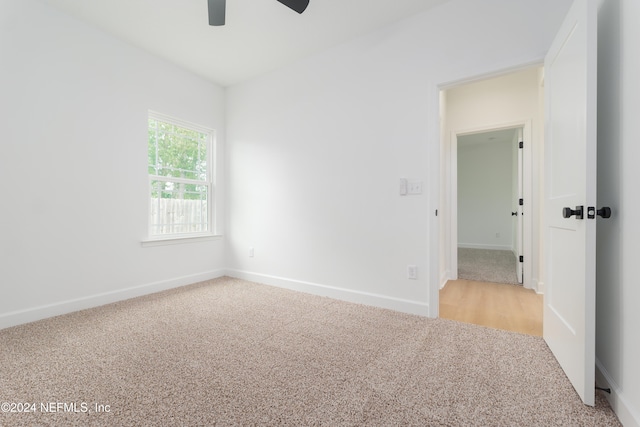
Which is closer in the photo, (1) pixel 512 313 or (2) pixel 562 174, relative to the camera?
(2) pixel 562 174

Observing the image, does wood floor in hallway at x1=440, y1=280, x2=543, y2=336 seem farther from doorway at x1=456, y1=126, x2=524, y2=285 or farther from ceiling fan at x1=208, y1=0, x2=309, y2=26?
doorway at x1=456, y1=126, x2=524, y2=285

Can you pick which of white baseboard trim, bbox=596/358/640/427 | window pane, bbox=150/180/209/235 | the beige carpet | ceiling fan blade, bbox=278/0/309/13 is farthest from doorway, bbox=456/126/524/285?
ceiling fan blade, bbox=278/0/309/13

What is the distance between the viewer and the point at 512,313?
2.54 m

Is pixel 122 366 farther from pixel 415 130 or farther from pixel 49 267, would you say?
pixel 415 130

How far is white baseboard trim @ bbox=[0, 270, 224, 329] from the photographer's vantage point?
2.22 meters

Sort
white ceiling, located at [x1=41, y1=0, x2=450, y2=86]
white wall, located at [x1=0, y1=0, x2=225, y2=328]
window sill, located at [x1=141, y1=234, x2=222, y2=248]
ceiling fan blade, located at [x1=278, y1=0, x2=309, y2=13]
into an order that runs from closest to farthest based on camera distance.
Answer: ceiling fan blade, located at [x1=278, y1=0, x2=309, y2=13] < white wall, located at [x1=0, y1=0, x2=225, y2=328] < white ceiling, located at [x1=41, y1=0, x2=450, y2=86] < window sill, located at [x1=141, y1=234, x2=222, y2=248]

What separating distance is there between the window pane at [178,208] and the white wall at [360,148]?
17.7 inches

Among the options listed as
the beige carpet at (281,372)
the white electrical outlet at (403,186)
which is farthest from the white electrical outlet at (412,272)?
the white electrical outlet at (403,186)

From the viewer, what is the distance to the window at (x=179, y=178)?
324 cm

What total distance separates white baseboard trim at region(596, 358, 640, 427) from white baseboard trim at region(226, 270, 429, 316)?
43.0 inches

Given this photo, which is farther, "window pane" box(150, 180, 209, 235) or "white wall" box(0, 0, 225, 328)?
"window pane" box(150, 180, 209, 235)

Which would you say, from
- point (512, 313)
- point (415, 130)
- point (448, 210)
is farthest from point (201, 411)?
point (448, 210)

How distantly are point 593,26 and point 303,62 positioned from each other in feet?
8.24

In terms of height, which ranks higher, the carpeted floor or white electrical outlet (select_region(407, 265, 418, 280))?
white electrical outlet (select_region(407, 265, 418, 280))
